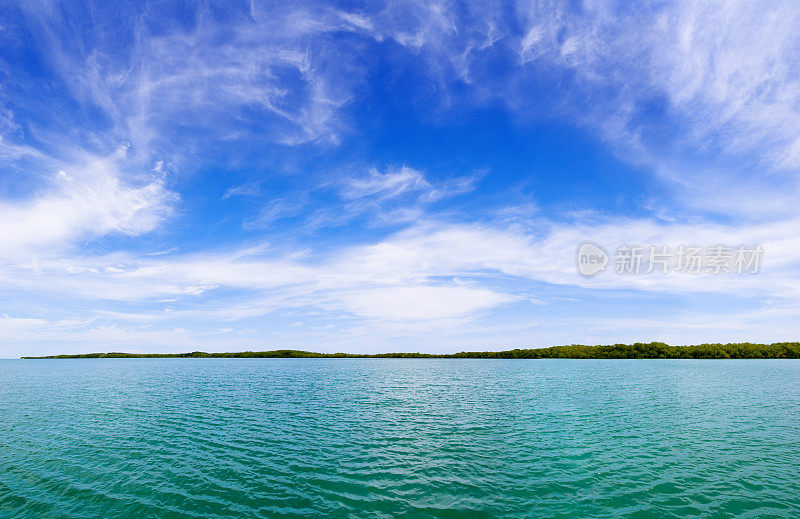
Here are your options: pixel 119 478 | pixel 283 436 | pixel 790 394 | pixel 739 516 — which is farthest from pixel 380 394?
pixel 790 394

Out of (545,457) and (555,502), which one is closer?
(555,502)

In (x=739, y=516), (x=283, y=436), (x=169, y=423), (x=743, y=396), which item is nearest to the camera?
(x=739, y=516)

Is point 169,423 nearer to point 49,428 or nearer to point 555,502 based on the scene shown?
point 49,428

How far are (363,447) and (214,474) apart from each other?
11.7 meters

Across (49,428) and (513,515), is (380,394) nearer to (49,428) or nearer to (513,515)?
(49,428)

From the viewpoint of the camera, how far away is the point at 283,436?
36938 mm

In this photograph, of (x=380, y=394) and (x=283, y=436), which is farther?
(x=380, y=394)

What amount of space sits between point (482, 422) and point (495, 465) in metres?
16.2

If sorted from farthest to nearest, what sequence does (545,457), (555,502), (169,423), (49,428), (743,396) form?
(743,396)
(169,423)
(49,428)
(545,457)
(555,502)

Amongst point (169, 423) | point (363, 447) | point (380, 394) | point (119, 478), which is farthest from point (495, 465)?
point (380, 394)

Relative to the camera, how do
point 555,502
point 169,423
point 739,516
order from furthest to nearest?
point 169,423
point 555,502
point 739,516

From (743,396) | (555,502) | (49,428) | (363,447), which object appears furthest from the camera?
(743,396)

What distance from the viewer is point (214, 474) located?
26281 mm

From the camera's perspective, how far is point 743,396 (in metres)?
66.0
